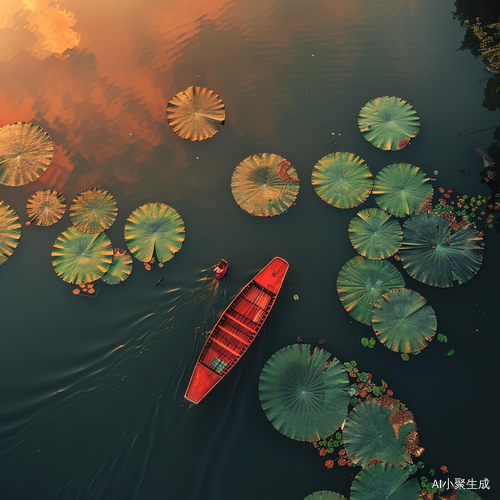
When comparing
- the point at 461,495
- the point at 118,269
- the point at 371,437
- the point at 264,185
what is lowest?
the point at 461,495

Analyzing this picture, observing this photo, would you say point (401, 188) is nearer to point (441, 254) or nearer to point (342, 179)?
point (342, 179)

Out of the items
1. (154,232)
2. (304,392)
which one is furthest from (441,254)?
(154,232)

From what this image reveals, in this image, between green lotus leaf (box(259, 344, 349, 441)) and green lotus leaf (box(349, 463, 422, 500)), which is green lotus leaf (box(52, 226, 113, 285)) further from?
green lotus leaf (box(349, 463, 422, 500))

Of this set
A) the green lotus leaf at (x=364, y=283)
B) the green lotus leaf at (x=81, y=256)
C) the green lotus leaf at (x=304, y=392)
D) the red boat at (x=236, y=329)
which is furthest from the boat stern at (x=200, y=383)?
the green lotus leaf at (x=364, y=283)

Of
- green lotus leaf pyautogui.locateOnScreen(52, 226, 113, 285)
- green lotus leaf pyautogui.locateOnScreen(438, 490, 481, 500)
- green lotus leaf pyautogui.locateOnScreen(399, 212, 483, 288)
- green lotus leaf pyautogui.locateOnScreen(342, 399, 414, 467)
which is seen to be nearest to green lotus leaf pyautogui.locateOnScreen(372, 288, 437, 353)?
green lotus leaf pyautogui.locateOnScreen(399, 212, 483, 288)

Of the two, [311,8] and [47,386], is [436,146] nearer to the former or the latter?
[311,8]

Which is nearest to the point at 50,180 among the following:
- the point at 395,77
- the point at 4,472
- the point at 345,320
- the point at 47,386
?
the point at 47,386
